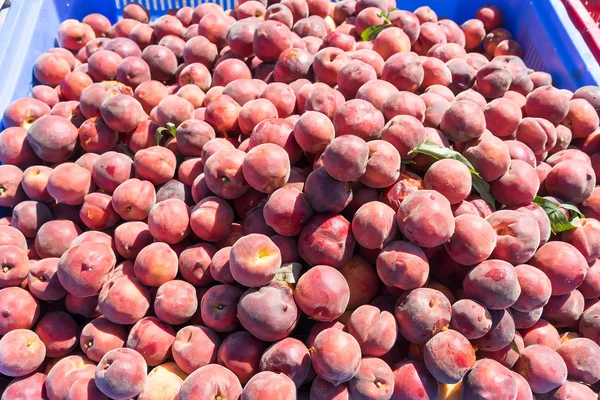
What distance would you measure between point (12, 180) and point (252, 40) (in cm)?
157

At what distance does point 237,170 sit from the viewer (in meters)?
1.94

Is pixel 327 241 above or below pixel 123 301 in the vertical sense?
above

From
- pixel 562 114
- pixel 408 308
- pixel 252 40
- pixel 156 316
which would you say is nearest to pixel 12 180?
pixel 156 316

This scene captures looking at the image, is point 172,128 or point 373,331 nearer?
point 373,331

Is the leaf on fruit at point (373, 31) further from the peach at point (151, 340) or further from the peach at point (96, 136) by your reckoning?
the peach at point (151, 340)

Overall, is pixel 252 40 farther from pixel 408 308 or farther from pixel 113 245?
pixel 408 308

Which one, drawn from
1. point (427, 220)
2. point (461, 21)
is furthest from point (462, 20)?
point (427, 220)

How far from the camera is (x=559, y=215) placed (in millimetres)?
2029

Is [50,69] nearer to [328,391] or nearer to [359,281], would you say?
[359,281]

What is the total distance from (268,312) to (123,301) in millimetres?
617

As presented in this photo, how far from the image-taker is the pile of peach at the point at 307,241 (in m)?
1.65

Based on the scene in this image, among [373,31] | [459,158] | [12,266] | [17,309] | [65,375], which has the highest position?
[373,31]

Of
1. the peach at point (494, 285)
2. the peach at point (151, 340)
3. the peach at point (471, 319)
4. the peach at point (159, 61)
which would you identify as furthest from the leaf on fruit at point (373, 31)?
the peach at point (151, 340)

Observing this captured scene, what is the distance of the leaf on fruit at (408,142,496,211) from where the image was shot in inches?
75.5
